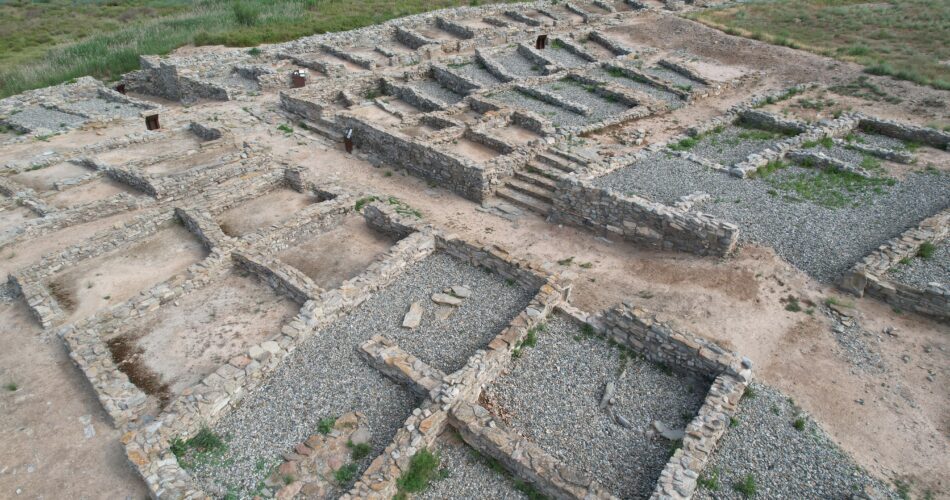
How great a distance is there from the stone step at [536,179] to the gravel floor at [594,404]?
24.2ft

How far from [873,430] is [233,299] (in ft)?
42.8

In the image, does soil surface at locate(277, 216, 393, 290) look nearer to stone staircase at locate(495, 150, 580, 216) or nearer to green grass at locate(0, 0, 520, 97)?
stone staircase at locate(495, 150, 580, 216)

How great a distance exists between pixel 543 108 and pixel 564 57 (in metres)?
8.44

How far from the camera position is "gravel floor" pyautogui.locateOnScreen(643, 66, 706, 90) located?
25.4 meters

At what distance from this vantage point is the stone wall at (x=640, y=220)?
565 inches

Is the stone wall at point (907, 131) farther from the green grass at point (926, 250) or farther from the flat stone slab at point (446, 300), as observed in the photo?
the flat stone slab at point (446, 300)

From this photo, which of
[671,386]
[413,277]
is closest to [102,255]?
[413,277]

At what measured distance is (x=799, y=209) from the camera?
15.6 meters

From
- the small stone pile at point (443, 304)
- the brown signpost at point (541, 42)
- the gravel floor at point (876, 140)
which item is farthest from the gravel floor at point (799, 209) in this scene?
the brown signpost at point (541, 42)

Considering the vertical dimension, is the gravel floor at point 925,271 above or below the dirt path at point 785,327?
above

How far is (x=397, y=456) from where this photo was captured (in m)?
8.97

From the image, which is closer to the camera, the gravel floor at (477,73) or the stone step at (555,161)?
the stone step at (555,161)

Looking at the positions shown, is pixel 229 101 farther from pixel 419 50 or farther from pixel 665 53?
pixel 665 53

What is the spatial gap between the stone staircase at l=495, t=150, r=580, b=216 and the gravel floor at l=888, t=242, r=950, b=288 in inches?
349
